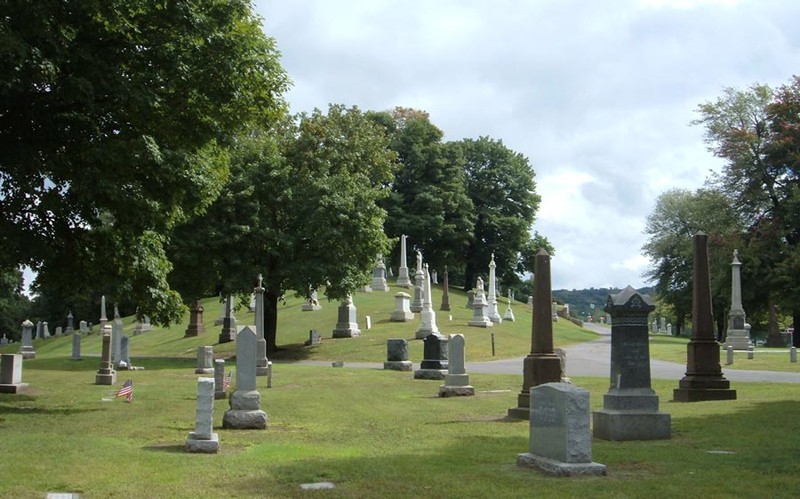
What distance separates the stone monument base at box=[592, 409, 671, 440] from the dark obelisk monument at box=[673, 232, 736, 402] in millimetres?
6574

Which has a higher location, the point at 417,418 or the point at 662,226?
the point at 662,226

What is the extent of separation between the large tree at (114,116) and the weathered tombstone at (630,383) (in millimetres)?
9240

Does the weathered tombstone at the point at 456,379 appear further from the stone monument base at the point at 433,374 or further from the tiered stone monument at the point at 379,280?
the tiered stone monument at the point at 379,280

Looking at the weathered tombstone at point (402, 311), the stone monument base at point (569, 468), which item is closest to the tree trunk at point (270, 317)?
the weathered tombstone at point (402, 311)

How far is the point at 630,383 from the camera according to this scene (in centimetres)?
1270

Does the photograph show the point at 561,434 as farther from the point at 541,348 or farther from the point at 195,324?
the point at 195,324

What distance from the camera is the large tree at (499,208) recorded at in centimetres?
7962

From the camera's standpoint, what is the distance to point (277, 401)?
60.6 feet

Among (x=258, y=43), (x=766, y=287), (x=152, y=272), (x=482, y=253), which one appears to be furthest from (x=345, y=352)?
(x=482, y=253)

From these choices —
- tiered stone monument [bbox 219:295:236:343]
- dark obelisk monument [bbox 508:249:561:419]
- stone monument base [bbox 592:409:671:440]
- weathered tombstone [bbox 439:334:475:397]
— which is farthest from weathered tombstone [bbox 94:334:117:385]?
tiered stone monument [bbox 219:295:236:343]

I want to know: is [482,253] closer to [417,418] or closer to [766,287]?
[766,287]

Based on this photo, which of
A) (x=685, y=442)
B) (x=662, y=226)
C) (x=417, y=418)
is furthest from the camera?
(x=662, y=226)

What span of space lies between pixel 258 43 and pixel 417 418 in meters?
8.70

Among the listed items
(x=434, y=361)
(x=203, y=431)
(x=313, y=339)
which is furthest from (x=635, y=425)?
(x=313, y=339)
